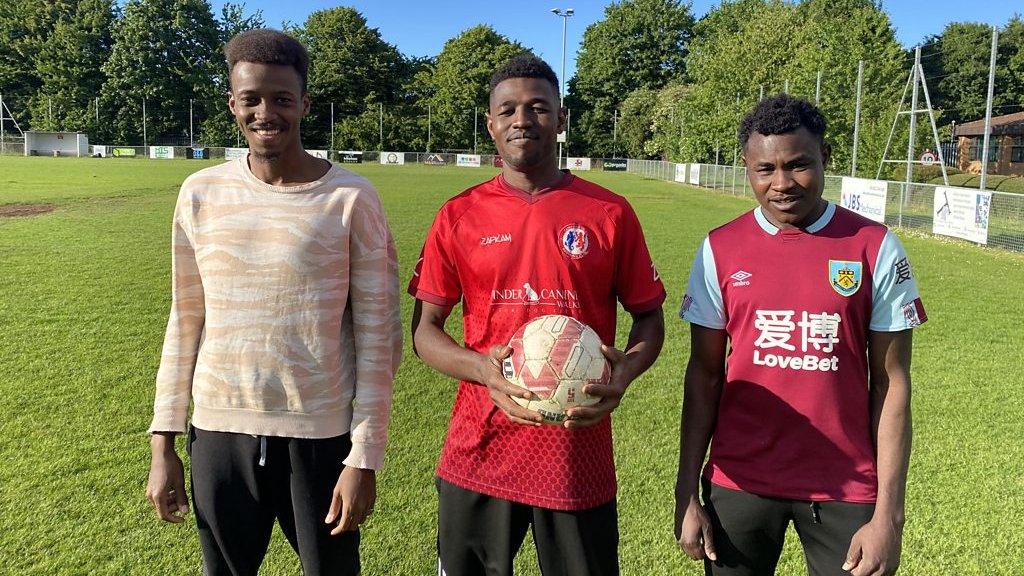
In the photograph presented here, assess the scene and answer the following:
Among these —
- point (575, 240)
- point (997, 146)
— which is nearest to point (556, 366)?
point (575, 240)

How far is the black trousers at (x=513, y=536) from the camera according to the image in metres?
2.30

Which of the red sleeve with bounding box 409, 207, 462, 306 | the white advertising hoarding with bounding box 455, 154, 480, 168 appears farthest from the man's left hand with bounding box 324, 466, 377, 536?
the white advertising hoarding with bounding box 455, 154, 480, 168

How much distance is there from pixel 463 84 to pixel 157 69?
31.0m

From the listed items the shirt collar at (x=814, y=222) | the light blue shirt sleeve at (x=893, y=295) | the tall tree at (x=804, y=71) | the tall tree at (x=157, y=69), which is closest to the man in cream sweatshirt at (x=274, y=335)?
the shirt collar at (x=814, y=222)

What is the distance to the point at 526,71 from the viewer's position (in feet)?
7.91

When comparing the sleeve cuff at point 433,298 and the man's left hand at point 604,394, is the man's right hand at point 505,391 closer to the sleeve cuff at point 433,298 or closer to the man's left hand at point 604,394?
the man's left hand at point 604,394

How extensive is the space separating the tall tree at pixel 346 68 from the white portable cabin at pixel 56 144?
19943mm

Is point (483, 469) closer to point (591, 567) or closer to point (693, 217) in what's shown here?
point (591, 567)

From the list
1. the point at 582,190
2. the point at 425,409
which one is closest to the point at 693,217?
the point at 425,409

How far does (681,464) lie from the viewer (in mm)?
2439

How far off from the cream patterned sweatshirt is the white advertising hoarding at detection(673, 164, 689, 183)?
42557mm

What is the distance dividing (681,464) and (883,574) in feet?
2.20

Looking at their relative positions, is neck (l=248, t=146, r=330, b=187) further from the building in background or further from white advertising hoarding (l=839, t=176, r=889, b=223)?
the building in background

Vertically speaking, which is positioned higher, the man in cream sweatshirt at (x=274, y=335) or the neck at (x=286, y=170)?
the neck at (x=286, y=170)
